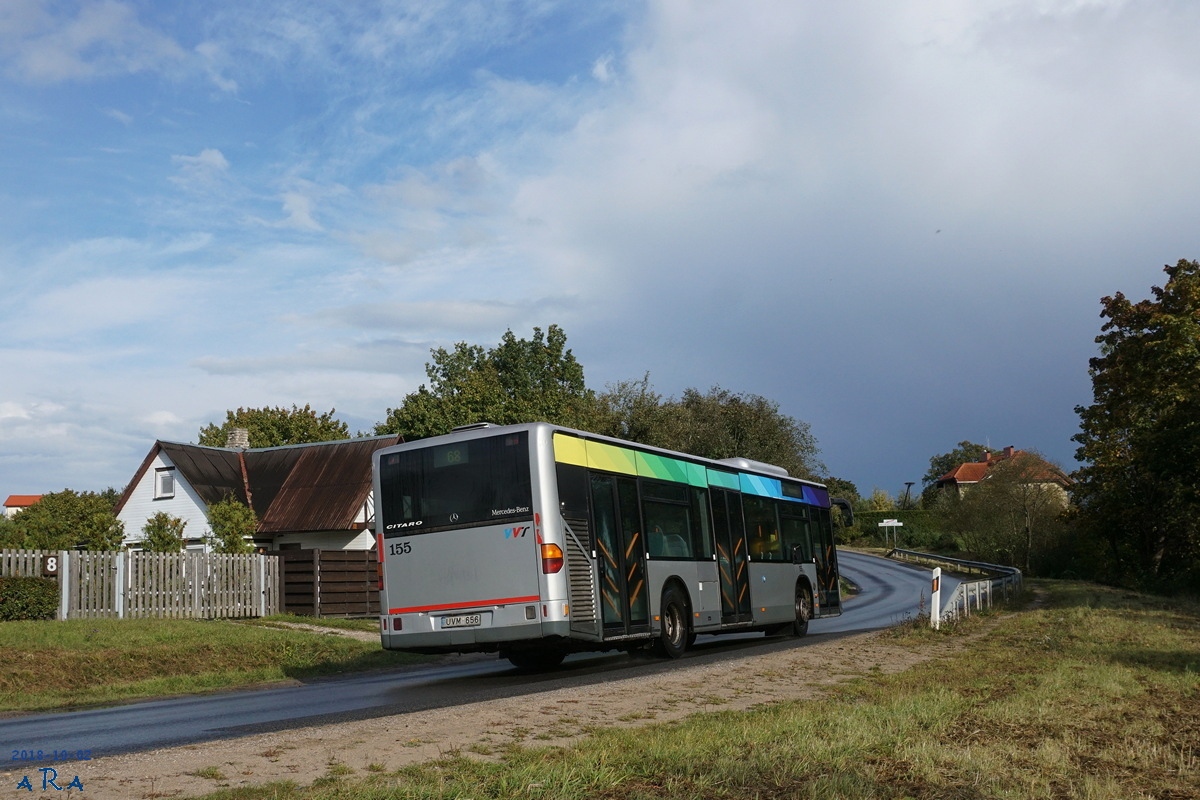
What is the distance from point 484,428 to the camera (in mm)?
14977

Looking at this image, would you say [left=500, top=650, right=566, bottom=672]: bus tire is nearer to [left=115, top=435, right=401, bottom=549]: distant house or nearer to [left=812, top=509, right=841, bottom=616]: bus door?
[left=812, top=509, right=841, bottom=616]: bus door

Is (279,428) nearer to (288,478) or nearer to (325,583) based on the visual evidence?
(288,478)

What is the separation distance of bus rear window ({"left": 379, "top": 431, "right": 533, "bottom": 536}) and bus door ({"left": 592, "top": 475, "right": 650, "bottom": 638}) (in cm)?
141

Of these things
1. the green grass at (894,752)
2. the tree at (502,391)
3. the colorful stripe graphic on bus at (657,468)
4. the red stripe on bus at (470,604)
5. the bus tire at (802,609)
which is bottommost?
the green grass at (894,752)

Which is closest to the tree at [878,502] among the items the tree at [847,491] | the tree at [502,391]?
the tree at [847,491]

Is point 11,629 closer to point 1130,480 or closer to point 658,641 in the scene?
point 658,641

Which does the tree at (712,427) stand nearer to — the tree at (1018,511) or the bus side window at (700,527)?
the tree at (1018,511)

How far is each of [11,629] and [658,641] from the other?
11.1 metres

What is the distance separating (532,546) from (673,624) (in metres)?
4.06

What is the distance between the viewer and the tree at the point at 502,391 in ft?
188

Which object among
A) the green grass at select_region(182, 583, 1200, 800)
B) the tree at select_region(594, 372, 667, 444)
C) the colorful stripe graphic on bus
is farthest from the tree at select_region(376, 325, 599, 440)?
the green grass at select_region(182, 583, 1200, 800)

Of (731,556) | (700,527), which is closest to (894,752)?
(700,527)

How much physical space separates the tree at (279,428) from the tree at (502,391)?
27.6ft

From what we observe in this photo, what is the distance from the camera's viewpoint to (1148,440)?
121ft
